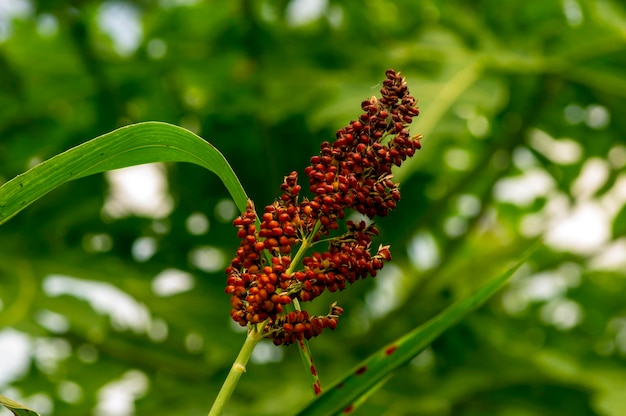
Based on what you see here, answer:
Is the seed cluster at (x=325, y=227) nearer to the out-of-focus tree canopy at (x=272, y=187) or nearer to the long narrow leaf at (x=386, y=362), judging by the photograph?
the long narrow leaf at (x=386, y=362)

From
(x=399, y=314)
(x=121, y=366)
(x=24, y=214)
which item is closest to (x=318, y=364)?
(x=399, y=314)

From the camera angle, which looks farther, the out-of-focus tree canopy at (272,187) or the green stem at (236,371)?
the out-of-focus tree canopy at (272,187)

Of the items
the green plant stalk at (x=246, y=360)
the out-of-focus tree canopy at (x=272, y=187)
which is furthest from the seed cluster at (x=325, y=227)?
the out-of-focus tree canopy at (x=272, y=187)

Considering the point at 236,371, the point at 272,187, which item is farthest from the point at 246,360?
the point at 272,187

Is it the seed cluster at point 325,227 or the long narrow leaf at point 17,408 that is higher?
the seed cluster at point 325,227

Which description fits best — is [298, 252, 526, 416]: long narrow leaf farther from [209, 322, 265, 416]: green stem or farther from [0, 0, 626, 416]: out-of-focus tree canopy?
[0, 0, 626, 416]: out-of-focus tree canopy

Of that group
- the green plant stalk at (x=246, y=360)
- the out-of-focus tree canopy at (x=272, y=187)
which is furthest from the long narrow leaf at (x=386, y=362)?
the out-of-focus tree canopy at (x=272, y=187)

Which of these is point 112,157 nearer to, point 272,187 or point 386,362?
point 386,362

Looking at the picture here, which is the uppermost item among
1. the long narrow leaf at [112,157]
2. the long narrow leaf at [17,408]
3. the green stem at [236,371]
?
the long narrow leaf at [112,157]
